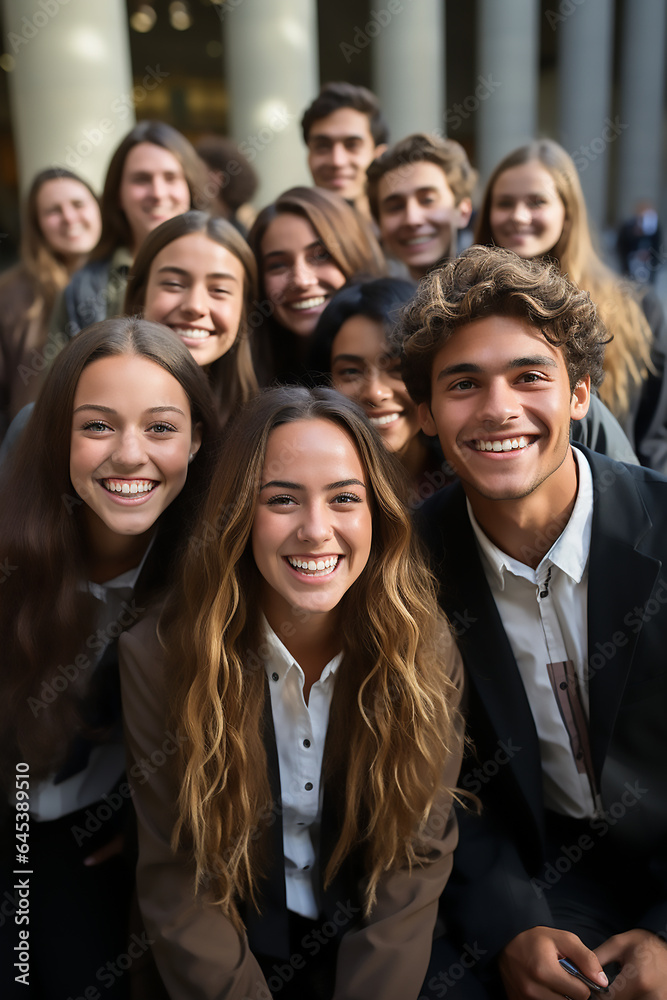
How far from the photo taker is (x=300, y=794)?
200cm

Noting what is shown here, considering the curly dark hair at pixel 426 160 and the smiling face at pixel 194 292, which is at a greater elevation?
the curly dark hair at pixel 426 160

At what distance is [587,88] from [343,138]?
11359 mm

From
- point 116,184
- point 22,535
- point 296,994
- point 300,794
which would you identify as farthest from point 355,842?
point 116,184

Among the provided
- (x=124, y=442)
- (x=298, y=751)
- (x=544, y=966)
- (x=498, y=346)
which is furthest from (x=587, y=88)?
(x=544, y=966)

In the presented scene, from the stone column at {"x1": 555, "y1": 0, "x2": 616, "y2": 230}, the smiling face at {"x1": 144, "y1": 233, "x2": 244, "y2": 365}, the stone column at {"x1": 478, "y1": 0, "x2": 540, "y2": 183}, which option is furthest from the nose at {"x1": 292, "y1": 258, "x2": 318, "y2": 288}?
the stone column at {"x1": 555, "y1": 0, "x2": 616, "y2": 230}

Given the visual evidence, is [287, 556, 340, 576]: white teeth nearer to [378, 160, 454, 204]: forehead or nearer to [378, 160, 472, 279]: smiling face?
[378, 160, 472, 279]: smiling face

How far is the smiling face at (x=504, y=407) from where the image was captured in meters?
2.02

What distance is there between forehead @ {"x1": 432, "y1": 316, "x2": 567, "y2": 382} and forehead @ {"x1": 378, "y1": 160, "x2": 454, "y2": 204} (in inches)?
80.1

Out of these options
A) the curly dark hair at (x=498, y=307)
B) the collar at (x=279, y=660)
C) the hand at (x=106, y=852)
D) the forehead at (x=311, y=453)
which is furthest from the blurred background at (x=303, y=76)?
the hand at (x=106, y=852)

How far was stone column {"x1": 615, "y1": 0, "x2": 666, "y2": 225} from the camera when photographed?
1465 centimetres

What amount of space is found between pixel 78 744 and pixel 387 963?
3.54 feet

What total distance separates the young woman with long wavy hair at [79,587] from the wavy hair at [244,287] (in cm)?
78

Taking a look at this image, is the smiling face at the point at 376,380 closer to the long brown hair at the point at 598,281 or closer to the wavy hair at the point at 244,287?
the wavy hair at the point at 244,287

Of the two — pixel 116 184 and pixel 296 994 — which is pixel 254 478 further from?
pixel 116 184
